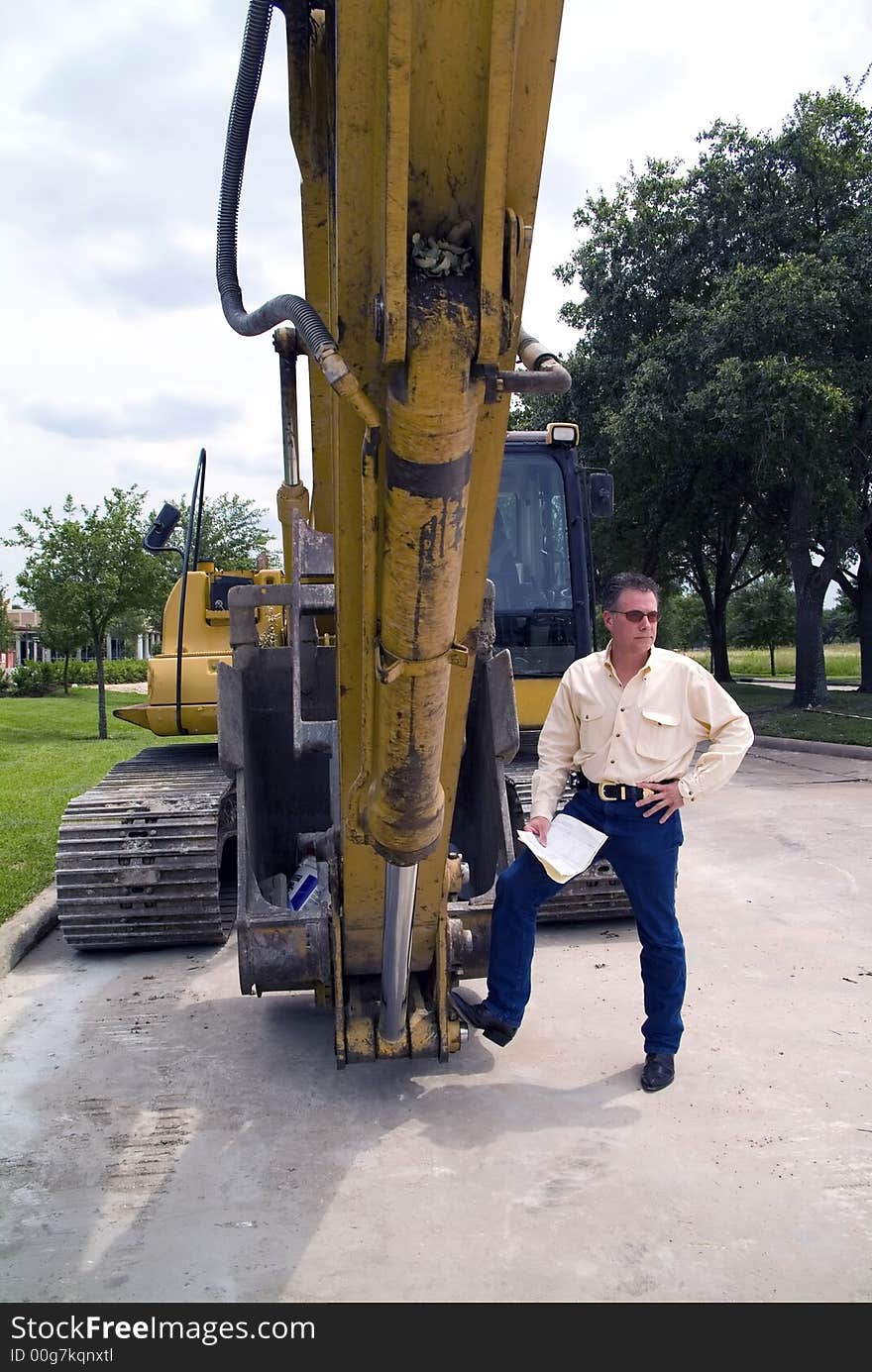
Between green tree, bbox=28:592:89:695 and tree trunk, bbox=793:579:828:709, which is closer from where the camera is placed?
tree trunk, bbox=793:579:828:709

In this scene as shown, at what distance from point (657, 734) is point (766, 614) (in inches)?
1928

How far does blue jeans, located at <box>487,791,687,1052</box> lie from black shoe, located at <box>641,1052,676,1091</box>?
29 millimetres

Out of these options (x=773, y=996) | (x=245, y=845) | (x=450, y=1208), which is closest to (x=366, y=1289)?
(x=450, y=1208)

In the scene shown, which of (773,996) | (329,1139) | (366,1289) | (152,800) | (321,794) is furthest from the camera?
(152,800)

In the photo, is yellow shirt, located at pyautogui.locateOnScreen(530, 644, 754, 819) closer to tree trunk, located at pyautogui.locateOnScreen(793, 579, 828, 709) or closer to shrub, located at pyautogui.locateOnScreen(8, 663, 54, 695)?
tree trunk, located at pyautogui.locateOnScreen(793, 579, 828, 709)

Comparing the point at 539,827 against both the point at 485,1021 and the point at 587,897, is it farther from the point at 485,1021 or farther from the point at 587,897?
the point at 587,897

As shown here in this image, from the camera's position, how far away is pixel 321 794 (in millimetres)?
5375

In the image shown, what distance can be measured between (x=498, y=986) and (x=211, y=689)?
3.42m

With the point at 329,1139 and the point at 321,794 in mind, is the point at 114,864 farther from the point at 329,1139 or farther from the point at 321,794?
the point at 329,1139

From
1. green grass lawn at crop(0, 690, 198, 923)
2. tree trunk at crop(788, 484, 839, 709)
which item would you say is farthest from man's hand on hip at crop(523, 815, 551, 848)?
tree trunk at crop(788, 484, 839, 709)

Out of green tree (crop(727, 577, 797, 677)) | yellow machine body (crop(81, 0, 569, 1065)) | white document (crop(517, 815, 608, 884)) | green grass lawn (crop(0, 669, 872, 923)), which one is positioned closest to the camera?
yellow machine body (crop(81, 0, 569, 1065))

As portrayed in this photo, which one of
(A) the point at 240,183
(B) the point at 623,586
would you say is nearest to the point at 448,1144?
(B) the point at 623,586

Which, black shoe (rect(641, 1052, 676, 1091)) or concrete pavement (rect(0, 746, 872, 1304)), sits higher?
black shoe (rect(641, 1052, 676, 1091))

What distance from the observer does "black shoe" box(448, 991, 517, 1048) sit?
12.8 ft
